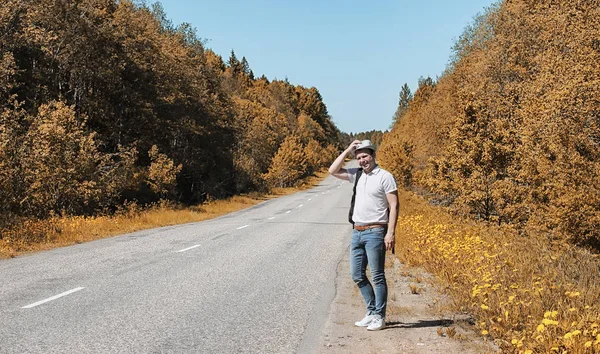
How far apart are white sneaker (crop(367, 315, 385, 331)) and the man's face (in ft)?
5.73

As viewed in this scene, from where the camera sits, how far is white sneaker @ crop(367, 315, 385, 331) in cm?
561

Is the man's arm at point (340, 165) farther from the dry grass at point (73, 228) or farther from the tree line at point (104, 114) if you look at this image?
the tree line at point (104, 114)

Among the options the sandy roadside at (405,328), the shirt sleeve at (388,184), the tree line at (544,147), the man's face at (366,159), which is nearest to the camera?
the sandy roadside at (405,328)

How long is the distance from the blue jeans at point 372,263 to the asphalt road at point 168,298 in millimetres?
752

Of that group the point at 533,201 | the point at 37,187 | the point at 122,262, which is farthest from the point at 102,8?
the point at 533,201

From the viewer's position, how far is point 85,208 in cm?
2222

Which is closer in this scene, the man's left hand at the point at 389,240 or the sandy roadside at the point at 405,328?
the sandy roadside at the point at 405,328

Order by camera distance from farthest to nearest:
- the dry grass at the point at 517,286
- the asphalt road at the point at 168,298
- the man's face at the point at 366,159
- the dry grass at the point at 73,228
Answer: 1. the dry grass at the point at 73,228
2. the man's face at the point at 366,159
3. the asphalt road at the point at 168,298
4. the dry grass at the point at 517,286

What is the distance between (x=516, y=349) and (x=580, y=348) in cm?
60

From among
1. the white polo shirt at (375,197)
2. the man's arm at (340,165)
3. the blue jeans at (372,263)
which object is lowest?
the blue jeans at (372,263)

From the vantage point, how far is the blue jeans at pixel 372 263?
5.51 m

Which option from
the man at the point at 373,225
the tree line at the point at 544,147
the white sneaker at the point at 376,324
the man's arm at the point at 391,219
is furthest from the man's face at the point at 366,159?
the tree line at the point at 544,147

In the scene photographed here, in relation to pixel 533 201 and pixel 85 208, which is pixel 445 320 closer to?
pixel 533 201

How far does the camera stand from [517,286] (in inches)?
241
